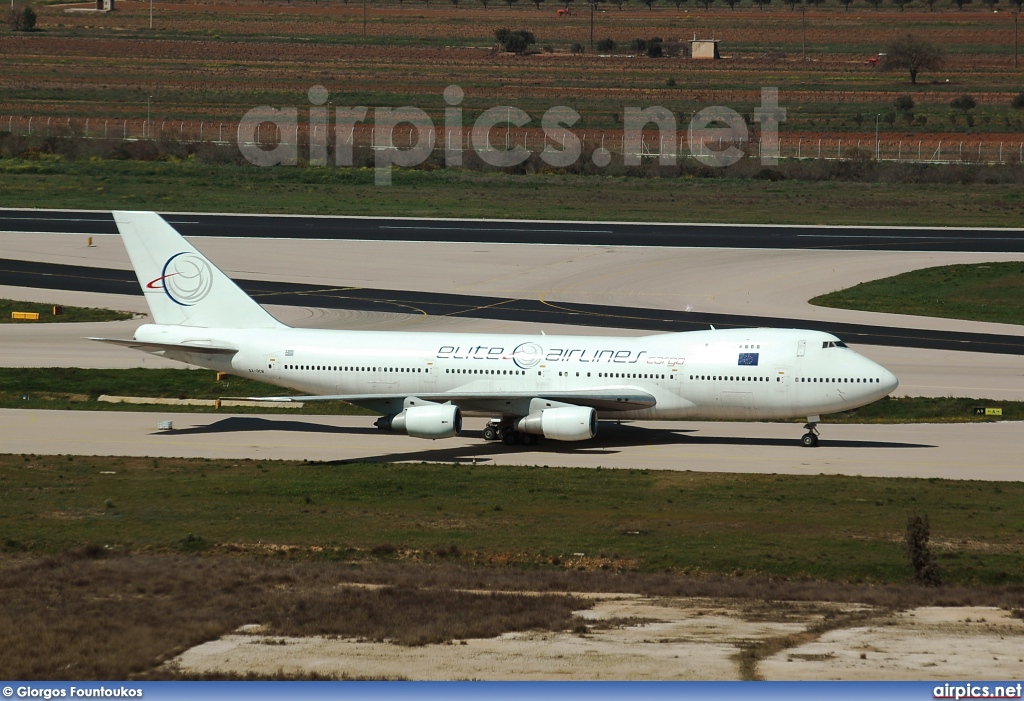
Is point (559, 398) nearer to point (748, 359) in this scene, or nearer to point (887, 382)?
point (748, 359)

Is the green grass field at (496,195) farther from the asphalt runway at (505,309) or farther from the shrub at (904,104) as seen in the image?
the shrub at (904,104)

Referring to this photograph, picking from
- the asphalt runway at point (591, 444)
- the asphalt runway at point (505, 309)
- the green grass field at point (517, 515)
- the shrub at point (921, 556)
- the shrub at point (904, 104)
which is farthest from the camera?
the shrub at point (904, 104)

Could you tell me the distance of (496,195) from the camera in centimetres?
12512

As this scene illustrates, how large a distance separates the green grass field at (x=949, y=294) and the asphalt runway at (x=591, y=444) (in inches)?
992

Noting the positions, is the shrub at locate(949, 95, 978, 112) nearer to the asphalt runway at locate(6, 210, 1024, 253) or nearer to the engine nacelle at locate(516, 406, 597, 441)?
the asphalt runway at locate(6, 210, 1024, 253)

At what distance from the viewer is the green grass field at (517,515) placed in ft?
119

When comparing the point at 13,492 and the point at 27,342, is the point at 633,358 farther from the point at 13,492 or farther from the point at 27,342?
the point at 27,342

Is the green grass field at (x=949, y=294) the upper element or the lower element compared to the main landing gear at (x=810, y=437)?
upper

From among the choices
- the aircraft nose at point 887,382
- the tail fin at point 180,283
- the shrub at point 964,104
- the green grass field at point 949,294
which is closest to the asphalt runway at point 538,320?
the green grass field at point 949,294

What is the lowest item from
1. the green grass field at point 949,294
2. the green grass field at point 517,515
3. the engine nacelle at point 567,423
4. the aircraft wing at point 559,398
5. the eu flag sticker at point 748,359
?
the green grass field at point 517,515

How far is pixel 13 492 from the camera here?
42.3 m

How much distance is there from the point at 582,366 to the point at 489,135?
121799 mm

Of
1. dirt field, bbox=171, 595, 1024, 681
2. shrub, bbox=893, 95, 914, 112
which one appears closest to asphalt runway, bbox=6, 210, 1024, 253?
dirt field, bbox=171, 595, 1024, 681

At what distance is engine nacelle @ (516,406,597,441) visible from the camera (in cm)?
4947
